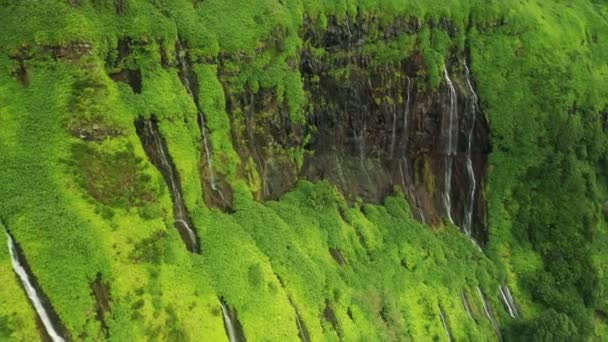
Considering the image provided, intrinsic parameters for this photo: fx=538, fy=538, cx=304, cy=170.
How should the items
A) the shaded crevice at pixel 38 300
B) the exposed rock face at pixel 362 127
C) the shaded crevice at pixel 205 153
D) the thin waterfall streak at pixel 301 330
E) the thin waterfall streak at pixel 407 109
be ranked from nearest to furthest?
the shaded crevice at pixel 38 300
the thin waterfall streak at pixel 301 330
the shaded crevice at pixel 205 153
the exposed rock face at pixel 362 127
the thin waterfall streak at pixel 407 109

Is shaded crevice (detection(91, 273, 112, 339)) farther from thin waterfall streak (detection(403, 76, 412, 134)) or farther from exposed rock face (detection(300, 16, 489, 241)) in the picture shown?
thin waterfall streak (detection(403, 76, 412, 134))

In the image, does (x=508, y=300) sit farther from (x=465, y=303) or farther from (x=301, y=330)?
(x=301, y=330)

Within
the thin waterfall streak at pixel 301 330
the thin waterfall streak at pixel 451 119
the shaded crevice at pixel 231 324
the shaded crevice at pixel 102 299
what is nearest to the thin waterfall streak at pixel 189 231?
the shaded crevice at pixel 231 324

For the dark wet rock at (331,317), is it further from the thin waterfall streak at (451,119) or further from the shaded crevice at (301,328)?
the thin waterfall streak at (451,119)

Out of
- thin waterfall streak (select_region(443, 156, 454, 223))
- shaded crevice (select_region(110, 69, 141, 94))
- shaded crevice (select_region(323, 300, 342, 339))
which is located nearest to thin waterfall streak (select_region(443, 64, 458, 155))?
thin waterfall streak (select_region(443, 156, 454, 223))

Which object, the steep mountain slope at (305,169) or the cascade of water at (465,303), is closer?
the steep mountain slope at (305,169)

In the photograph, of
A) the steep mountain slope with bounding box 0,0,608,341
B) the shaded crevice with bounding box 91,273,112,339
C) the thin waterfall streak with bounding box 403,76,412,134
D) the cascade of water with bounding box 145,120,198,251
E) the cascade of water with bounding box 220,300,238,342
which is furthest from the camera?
the thin waterfall streak with bounding box 403,76,412,134

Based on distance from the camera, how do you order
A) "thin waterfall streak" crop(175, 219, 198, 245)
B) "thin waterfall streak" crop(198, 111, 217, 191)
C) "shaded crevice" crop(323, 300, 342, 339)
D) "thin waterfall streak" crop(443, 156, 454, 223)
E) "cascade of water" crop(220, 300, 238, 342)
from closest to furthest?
Result: "cascade of water" crop(220, 300, 238, 342)
"thin waterfall streak" crop(175, 219, 198, 245)
"shaded crevice" crop(323, 300, 342, 339)
"thin waterfall streak" crop(198, 111, 217, 191)
"thin waterfall streak" crop(443, 156, 454, 223)
